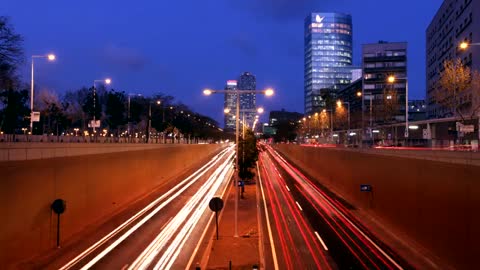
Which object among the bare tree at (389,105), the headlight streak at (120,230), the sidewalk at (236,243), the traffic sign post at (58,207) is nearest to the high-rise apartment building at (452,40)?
the bare tree at (389,105)

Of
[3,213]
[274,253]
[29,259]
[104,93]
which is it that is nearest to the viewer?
[3,213]

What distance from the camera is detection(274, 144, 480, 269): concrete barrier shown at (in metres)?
23.8

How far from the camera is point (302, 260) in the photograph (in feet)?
89.2

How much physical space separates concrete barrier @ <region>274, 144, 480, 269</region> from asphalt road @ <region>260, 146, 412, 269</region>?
2.12 metres

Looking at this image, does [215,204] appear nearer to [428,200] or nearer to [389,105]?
[428,200]

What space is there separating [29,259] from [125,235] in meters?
8.26

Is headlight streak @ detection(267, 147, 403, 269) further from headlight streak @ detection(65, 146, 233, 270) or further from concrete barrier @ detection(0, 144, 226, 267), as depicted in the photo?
concrete barrier @ detection(0, 144, 226, 267)

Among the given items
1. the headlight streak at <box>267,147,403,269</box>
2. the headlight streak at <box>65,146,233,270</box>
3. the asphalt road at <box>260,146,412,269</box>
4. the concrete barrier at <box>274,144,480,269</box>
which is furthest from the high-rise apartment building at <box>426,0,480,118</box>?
the headlight streak at <box>65,146,233,270</box>

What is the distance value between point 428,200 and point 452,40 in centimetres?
7314

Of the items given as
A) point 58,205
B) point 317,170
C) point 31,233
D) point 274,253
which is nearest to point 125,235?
point 58,205

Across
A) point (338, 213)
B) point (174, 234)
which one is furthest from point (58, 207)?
point (338, 213)

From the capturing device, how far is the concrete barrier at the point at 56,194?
82.4 ft

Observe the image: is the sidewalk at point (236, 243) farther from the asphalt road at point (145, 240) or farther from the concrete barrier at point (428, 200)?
the concrete barrier at point (428, 200)

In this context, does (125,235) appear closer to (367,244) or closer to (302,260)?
(302,260)
